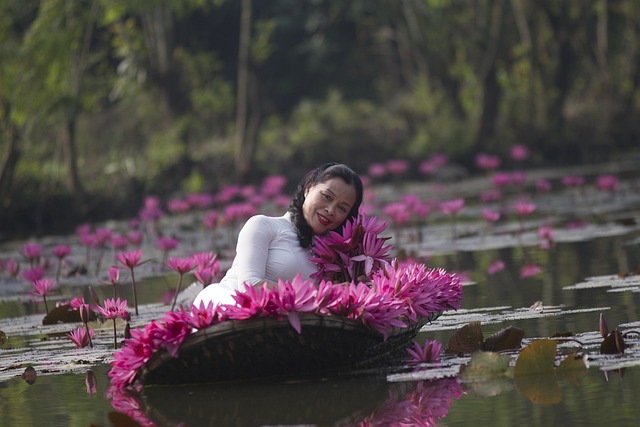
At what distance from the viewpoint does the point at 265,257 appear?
5.88 m

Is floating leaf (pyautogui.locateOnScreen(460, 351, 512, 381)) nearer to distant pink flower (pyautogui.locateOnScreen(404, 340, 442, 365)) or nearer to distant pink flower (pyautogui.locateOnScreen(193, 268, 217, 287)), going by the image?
distant pink flower (pyautogui.locateOnScreen(404, 340, 442, 365))

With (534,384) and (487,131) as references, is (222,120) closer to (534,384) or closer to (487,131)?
(487,131)

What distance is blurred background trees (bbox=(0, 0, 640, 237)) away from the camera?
1962 centimetres

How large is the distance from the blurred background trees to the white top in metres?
12.5

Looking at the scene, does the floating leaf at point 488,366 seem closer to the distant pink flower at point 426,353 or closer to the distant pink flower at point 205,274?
the distant pink flower at point 426,353

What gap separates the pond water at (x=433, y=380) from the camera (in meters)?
4.43

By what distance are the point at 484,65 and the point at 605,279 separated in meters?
20.3

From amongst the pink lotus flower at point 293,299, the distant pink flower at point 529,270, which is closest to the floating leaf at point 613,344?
the pink lotus flower at point 293,299

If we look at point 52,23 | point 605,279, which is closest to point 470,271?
point 605,279

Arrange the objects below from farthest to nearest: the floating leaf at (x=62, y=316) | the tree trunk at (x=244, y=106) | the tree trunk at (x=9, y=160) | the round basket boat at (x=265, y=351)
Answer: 1. the tree trunk at (x=244, y=106)
2. the tree trunk at (x=9, y=160)
3. the floating leaf at (x=62, y=316)
4. the round basket boat at (x=265, y=351)

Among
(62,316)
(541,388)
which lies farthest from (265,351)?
(62,316)

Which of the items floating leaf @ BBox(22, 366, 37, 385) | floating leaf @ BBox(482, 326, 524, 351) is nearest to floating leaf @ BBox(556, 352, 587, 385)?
floating leaf @ BBox(482, 326, 524, 351)

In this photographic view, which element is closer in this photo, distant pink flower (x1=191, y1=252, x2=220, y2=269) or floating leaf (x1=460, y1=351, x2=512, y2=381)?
floating leaf (x1=460, y1=351, x2=512, y2=381)

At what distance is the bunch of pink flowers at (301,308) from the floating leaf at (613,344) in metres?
0.80
